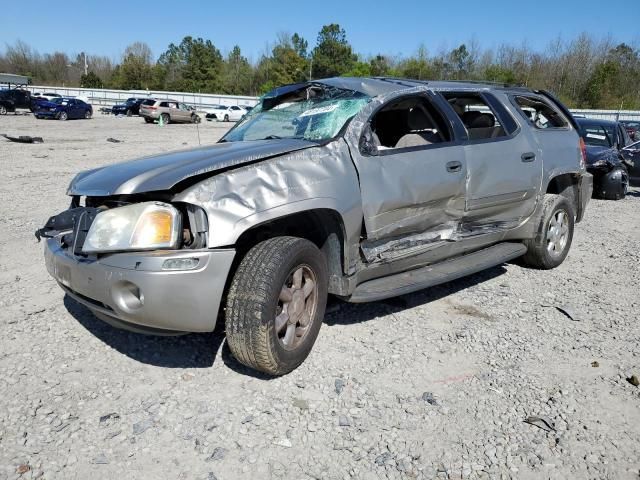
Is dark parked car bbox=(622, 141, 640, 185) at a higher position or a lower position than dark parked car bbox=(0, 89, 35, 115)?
lower

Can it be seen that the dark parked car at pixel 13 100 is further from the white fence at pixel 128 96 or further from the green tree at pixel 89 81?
the green tree at pixel 89 81

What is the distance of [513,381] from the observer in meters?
3.31

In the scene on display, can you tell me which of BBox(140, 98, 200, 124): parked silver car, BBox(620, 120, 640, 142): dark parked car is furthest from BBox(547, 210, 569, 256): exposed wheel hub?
BBox(140, 98, 200, 124): parked silver car

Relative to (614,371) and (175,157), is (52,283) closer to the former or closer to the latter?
(175,157)

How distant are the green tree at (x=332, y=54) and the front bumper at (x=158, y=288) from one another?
83232 mm

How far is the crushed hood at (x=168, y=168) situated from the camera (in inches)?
115

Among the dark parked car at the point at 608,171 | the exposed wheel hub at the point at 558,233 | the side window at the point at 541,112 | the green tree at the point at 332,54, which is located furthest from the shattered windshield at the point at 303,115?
the green tree at the point at 332,54

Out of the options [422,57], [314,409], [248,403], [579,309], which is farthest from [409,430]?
[422,57]

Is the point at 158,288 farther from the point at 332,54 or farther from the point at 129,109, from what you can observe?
the point at 332,54

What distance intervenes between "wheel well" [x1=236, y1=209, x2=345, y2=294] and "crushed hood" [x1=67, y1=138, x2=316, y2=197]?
0.44 metres

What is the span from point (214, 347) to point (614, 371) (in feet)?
8.55

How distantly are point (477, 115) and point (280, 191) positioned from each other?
2662 millimetres

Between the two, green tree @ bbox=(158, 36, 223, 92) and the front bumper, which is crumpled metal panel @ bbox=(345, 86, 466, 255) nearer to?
the front bumper

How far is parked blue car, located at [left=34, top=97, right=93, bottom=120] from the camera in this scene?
32.4 meters
